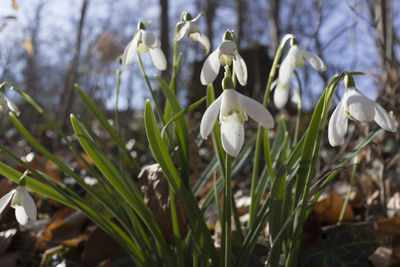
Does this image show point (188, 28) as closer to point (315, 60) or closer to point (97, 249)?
point (315, 60)

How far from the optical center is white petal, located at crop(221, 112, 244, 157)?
0.75m

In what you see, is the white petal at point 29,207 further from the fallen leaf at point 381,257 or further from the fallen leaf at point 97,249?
the fallen leaf at point 381,257

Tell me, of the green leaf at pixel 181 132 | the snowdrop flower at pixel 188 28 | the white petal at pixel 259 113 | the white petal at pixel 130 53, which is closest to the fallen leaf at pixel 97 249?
the green leaf at pixel 181 132

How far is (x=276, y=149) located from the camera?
1416 millimetres

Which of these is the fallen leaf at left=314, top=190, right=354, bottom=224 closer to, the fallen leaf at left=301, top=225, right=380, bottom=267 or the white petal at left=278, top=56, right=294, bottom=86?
the fallen leaf at left=301, top=225, right=380, bottom=267

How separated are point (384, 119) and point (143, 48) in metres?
0.69

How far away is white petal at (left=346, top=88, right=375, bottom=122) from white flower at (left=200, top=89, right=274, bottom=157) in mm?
177

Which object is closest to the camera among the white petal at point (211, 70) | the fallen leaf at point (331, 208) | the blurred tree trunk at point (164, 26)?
the white petal at point (211, 70)

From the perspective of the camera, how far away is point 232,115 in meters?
0.77

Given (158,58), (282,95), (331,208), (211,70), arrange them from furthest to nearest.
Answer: (331,208), (282,95), (158,58), (211,70)

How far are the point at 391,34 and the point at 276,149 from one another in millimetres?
1048

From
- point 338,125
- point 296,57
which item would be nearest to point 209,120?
point 338,125

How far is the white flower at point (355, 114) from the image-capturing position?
733 millimetres

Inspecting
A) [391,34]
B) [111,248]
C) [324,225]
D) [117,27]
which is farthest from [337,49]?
[117,27]
